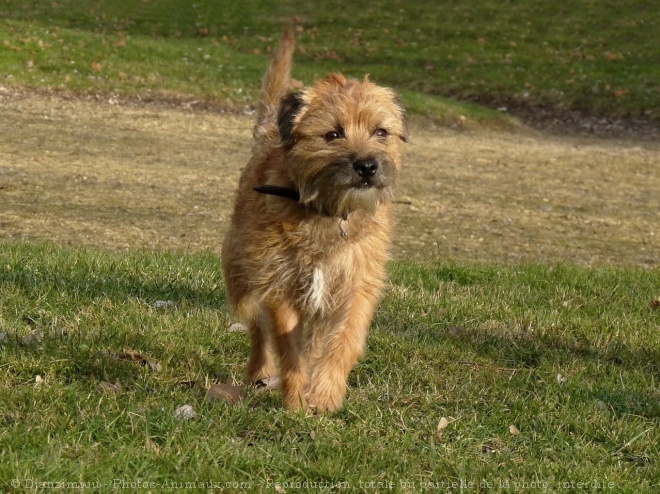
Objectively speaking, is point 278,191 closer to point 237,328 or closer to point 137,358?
point 137,358

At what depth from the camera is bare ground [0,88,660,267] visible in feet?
32.9

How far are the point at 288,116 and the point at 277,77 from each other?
3.83 ft

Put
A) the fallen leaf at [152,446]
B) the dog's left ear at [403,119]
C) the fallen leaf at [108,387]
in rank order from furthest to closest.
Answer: the dog's left ear at [403,119] → the fallen leaf at [108,387] → the fallen leaf at [152,446]

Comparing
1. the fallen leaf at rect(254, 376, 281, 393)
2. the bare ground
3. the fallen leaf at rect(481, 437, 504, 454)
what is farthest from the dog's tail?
the bare ground

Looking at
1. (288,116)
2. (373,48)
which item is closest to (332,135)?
(288,116)

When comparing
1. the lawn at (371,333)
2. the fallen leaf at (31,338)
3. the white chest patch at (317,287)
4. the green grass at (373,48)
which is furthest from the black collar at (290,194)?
the green grass at (373,48)

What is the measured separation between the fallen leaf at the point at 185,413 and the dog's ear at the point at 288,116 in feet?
4.56

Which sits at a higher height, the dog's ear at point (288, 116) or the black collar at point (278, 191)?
the dog's ear at point (288, 116)

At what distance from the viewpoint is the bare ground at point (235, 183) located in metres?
10.0

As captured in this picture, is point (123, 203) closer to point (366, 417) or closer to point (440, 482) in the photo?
point (366, 417)

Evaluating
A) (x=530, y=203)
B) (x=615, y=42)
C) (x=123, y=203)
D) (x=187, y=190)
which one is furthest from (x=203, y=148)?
(x=615, y=42)

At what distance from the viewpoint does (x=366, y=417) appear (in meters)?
4.45

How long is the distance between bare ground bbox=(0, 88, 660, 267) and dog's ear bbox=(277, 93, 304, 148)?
3.88m

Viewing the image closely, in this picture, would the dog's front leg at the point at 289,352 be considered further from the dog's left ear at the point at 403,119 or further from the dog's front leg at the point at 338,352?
the dog's left ear at the point at 403,119
